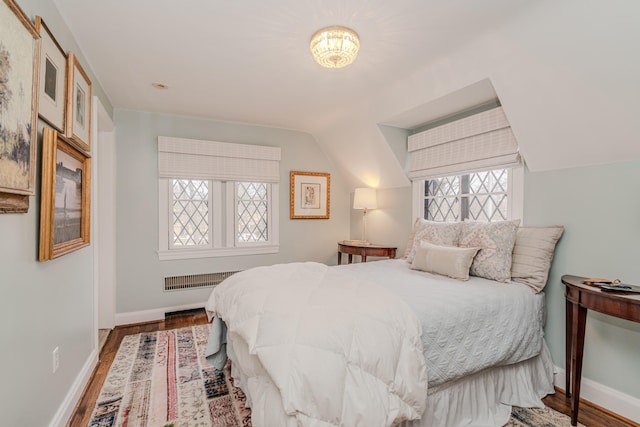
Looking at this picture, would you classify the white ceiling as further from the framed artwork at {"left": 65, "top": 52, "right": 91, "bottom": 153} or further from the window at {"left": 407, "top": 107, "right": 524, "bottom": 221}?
the window at {"left": 407, "top": 107, "right": 524, "bottom": 221}

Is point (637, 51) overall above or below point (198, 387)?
above

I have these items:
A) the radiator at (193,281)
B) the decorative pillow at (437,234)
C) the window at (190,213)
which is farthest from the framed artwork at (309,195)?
the decorative pillow at (437,234)

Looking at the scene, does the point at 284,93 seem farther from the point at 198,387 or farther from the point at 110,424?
the point at 110,424

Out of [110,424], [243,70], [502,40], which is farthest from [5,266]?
[502,40]

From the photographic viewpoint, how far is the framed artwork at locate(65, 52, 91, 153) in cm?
181

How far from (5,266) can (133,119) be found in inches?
107

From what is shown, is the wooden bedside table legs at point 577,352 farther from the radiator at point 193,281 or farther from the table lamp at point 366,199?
the radiator at point 193,281

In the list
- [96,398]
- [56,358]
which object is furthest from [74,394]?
[56,358]

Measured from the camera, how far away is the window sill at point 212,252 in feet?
11.7

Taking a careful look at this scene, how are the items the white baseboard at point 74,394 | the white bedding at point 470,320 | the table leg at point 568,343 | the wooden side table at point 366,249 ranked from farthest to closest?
the wooden side table at point 366,249
the table leg at point 568,343
the white baseboard at point 74,394
the white bedding at point 470,320

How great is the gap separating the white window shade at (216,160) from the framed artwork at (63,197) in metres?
1.30

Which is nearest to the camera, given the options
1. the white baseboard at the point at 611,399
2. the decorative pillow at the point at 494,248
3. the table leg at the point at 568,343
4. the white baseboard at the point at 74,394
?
the white baseboard at the point at 74,394

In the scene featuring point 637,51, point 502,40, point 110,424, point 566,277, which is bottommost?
point 110,424

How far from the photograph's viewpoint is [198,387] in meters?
2.16
